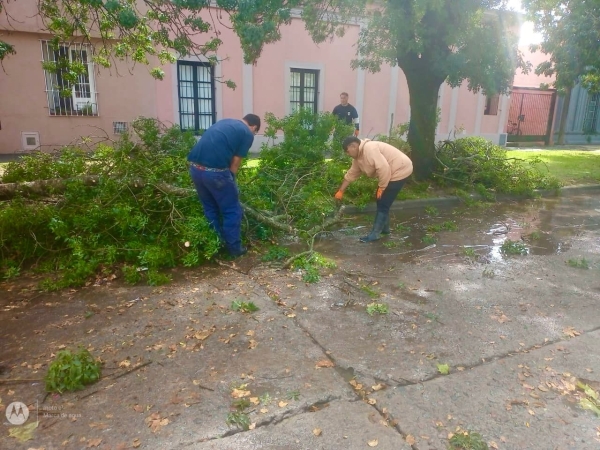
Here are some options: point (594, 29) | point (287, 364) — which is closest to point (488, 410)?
point (287, 364)

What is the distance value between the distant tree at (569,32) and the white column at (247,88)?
7.70 m

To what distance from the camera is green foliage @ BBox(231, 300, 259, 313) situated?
13.2 ft

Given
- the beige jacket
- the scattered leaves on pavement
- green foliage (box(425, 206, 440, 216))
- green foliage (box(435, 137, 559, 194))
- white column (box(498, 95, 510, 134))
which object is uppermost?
white column (box(498, 95, 510, 134))

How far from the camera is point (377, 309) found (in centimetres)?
409

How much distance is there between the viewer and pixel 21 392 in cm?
289

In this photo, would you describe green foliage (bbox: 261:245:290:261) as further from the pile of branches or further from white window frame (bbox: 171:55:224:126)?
white window frame (bbox: 171:55:224:126)

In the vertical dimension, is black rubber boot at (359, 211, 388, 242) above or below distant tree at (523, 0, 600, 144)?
below

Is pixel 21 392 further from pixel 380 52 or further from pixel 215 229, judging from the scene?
pixel 380 52

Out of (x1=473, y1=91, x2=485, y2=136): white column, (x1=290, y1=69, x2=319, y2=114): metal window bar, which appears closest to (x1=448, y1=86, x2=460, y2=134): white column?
(x1=473, y1=91, x2=485, y2=136): white column

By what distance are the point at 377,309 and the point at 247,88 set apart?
11.7m

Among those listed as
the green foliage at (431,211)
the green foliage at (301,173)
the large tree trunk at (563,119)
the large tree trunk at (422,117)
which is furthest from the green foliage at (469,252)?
the large tree trunk at (563,119)

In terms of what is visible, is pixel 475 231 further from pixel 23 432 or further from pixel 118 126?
pixel 118 126

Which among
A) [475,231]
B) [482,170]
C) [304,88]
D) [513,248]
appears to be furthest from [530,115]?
[513,248]

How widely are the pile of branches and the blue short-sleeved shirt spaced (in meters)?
0.68
